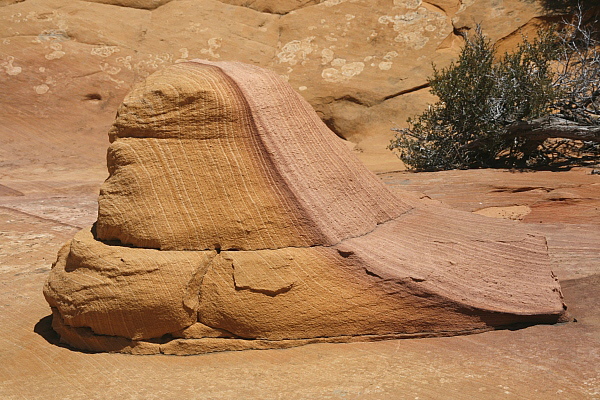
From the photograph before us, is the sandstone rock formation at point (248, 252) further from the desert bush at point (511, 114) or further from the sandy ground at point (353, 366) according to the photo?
the desert bush at point (511, 114)

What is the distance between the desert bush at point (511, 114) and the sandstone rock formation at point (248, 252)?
3657mm

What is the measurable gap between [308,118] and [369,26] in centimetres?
770

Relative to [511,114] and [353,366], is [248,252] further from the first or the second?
[511,114]

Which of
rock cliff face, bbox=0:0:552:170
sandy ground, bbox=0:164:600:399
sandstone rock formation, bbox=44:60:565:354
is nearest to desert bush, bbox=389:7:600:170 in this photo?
rock cliff face, bbox=0:0:552:170

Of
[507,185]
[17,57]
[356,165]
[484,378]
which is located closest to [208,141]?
[356,165]

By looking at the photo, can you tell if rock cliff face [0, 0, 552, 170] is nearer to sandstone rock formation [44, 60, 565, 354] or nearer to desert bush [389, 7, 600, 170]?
desert bush [389, 7, 600, 170]

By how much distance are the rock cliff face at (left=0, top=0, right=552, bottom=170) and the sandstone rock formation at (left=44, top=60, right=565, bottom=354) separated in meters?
6.39

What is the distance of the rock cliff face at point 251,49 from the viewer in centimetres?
973

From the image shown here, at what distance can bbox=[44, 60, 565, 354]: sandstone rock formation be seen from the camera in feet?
9.27

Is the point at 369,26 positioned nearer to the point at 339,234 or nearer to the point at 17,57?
the point at 17,57

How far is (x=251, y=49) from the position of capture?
10555 millimetres

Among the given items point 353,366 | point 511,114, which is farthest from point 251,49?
point 353,366

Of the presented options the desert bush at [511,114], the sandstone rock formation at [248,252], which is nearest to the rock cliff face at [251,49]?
the desert bush at [511,114]

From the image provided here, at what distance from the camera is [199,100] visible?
308 cm
